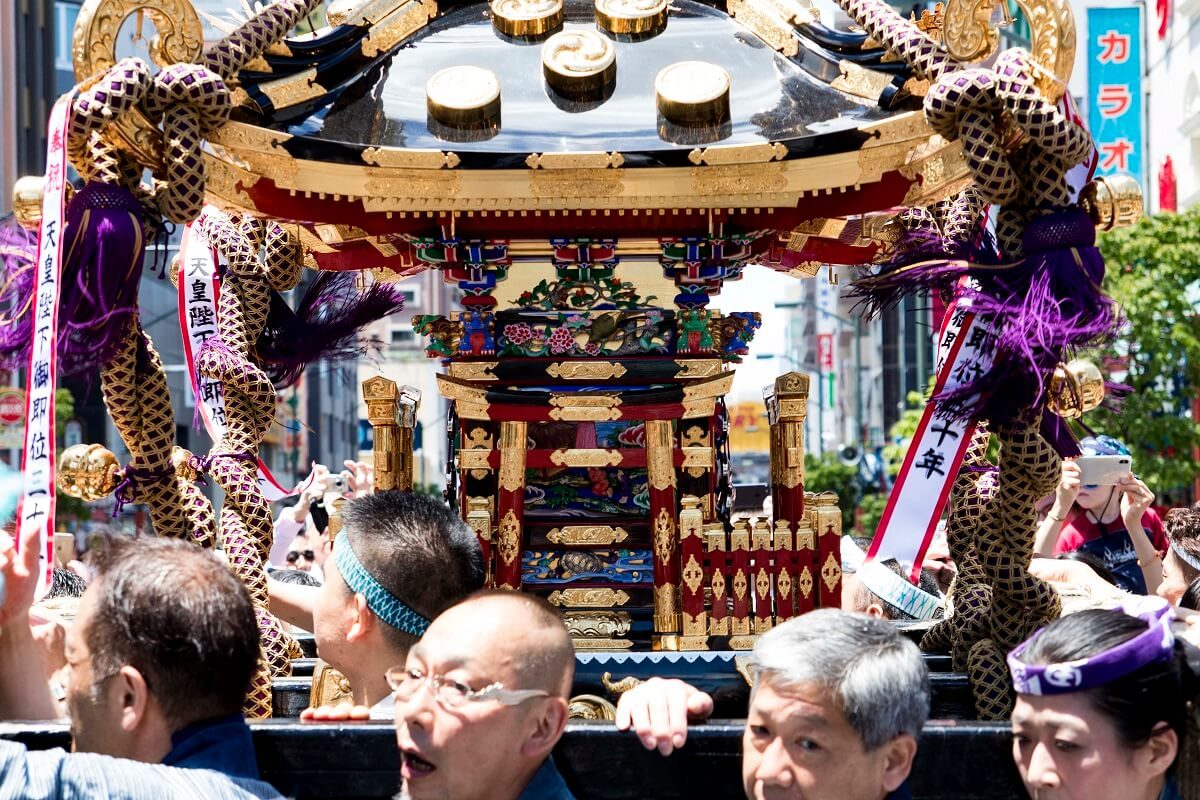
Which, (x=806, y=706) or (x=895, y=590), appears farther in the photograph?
(x=895, y=590)

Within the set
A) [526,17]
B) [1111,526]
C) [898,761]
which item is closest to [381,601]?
[898,761]

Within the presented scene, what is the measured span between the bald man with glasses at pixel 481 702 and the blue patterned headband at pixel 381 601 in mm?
361

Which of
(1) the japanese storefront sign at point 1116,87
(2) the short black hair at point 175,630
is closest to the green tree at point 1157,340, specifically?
(1) the japanese storefront sign at point 1116,87

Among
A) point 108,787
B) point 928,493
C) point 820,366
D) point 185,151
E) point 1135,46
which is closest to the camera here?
point 108,787

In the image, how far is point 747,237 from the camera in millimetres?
5020

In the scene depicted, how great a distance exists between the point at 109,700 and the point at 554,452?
2.83 m

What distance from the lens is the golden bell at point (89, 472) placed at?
448 cm

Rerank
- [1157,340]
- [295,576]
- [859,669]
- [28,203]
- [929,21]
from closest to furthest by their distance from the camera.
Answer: [859,669] → [28,203] → [929,21] → [295,576] → [1157,340]

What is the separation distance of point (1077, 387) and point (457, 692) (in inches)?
92.1

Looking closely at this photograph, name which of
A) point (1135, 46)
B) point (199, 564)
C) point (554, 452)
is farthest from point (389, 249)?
point (1135, 46)

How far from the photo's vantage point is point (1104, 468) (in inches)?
231

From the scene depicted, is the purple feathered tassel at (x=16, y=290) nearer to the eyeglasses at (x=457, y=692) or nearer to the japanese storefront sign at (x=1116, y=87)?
the eyeglasses at (x=457, y=692)

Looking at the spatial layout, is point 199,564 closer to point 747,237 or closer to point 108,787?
point 108,787

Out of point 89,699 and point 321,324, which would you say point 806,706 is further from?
point 321,324
